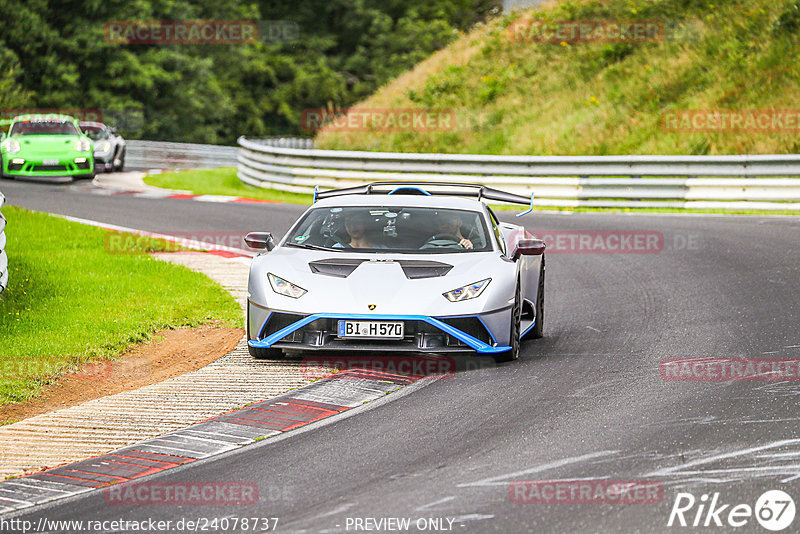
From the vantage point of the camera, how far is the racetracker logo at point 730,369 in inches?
319

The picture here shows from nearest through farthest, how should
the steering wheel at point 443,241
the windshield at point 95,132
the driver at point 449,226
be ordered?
the steering wheel at point 443,241 → the driver at point 449,226 → the windshield at point 95,132

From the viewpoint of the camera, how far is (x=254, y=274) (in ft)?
29.3

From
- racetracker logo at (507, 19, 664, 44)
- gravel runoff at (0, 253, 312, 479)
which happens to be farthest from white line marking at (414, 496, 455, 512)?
racetracker logo at (507, 19, 664, 44)

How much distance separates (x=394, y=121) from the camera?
32.2 meters

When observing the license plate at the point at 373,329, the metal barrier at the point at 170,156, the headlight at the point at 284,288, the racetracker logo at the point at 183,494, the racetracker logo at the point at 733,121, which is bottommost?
the metal barrier at the point at 170,156

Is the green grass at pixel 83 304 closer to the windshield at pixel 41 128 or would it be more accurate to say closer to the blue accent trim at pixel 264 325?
the blue accent trim at pixel 264 325

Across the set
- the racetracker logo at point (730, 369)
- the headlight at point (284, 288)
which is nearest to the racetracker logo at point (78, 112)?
the headlight at point (284, 288)

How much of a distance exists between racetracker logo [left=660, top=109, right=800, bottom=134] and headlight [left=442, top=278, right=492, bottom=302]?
1672cm

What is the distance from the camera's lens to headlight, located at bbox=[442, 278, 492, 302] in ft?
28.0

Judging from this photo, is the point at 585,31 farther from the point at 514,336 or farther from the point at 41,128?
the point at 514,336

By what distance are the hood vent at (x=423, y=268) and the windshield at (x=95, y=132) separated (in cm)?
2299

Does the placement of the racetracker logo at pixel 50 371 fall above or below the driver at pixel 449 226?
below

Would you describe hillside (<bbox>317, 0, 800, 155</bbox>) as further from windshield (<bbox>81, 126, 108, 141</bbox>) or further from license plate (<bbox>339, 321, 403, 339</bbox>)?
license plate (<bbox>339, 321, 403, 339</bbox>)

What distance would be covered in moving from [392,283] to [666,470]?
10.4 feet
